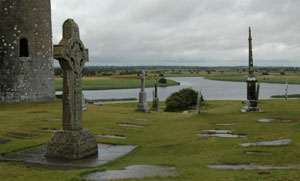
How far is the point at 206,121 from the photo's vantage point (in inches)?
630

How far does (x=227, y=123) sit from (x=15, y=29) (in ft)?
60.0

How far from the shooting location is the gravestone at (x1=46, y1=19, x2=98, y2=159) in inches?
382

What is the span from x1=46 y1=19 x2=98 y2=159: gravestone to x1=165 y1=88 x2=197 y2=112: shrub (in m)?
23.2

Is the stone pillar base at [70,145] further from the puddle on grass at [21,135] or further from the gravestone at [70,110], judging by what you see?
the puddle on grass at [21,135]

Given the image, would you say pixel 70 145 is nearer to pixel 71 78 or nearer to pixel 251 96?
pixel 71 78

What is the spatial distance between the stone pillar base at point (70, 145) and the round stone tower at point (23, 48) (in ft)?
59.2

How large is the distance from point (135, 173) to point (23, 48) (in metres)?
22.0

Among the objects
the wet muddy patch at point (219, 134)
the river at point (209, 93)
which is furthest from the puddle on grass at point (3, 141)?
the river at point (209, 93)

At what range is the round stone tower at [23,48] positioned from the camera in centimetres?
2600

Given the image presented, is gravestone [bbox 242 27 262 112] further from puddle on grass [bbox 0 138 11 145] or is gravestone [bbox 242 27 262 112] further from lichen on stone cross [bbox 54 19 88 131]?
puddle on grass [bbox 0 138 11 145]

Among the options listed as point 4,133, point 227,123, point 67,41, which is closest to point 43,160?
point 67,41

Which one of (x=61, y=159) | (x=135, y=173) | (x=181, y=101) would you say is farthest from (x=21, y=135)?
(x=181, y=101)

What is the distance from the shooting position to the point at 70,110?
32.3ft

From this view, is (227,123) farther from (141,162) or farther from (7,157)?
(7,157)
